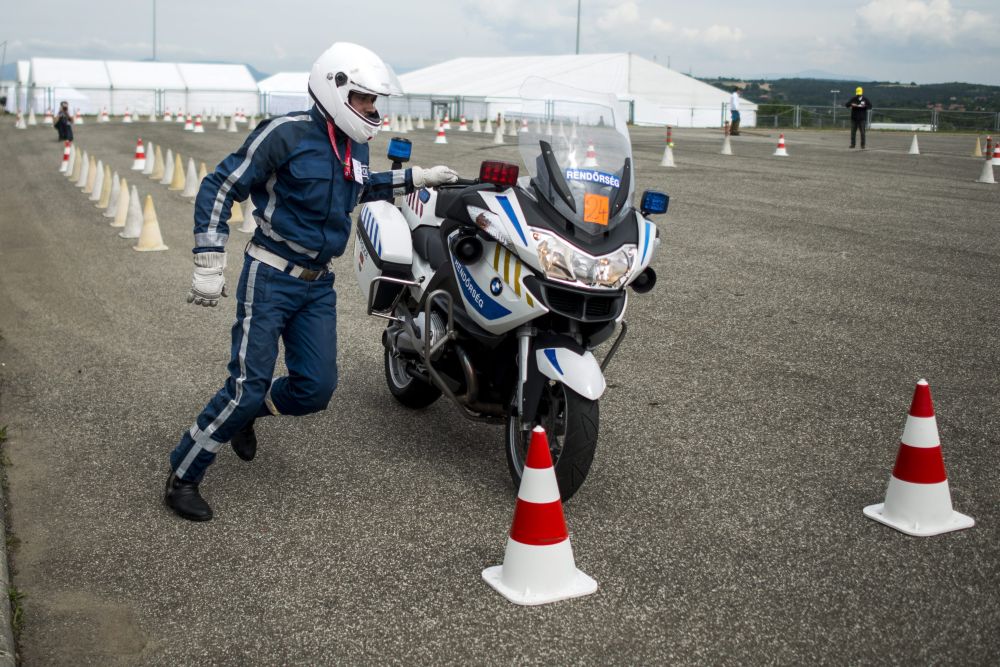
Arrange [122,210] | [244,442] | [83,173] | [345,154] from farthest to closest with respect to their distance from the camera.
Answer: [83,173]
[122,210]
[244,442]
[345,154]

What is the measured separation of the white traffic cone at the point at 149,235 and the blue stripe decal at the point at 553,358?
28.0ft

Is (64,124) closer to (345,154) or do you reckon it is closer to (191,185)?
(191,185)

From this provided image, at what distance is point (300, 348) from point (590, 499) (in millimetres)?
1468

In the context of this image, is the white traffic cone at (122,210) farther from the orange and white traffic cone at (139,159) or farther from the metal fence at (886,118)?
the metal fence at (886,118)

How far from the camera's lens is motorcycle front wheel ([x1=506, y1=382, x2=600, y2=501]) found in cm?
433

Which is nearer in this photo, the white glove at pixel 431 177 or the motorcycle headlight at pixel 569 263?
the motorcycle headlight at pixel 569 263

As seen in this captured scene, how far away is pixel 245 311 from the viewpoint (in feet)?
15.0

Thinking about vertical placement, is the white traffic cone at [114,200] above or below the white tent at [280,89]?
below

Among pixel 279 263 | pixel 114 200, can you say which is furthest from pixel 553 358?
pixel 114 200

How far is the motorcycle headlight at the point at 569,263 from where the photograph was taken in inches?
169

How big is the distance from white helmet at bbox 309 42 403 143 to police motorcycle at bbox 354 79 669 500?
1.79 ft

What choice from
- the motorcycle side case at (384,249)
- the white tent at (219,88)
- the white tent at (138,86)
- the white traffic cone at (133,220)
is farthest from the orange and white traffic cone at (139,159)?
the white tent at (219,88)

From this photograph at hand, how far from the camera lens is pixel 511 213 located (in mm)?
4449

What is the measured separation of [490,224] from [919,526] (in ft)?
7.24
